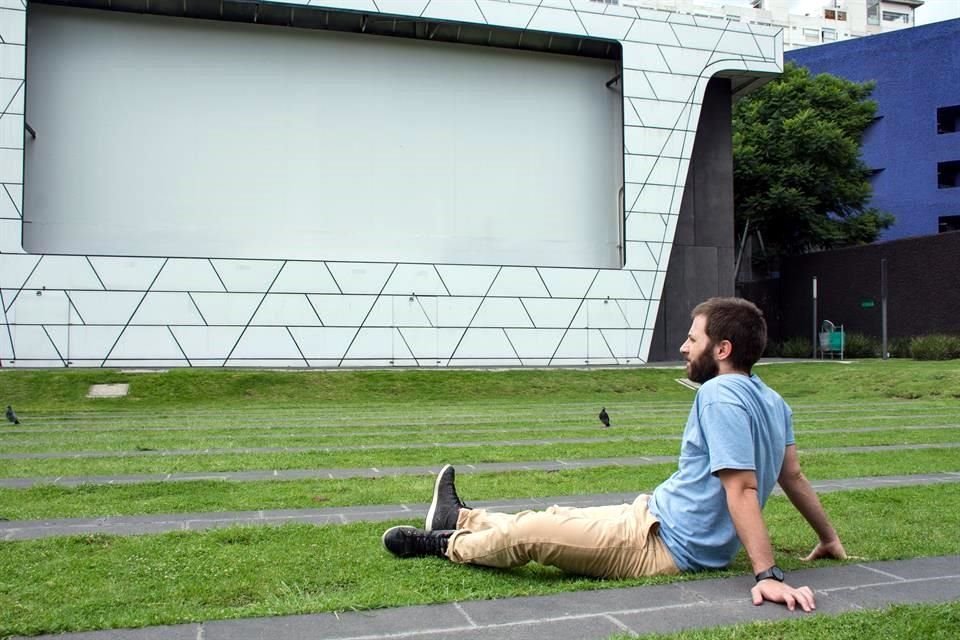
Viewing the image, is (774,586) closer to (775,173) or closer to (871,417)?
(871,417)

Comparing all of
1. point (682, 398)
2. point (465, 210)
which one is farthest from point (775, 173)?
point (682, 398)

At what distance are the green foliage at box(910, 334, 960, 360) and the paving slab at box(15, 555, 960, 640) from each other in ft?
81.1

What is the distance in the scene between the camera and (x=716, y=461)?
3.55 m

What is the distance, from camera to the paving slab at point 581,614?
10.5 feet

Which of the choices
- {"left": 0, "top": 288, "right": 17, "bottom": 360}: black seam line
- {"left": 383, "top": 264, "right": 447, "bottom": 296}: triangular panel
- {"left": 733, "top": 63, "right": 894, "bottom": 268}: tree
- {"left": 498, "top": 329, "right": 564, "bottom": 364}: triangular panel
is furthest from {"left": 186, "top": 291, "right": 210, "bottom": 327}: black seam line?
{"left": 733, "top": 63, "right": 894, "bottom": 268}: tree

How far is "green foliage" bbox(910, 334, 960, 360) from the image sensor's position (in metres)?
25.8

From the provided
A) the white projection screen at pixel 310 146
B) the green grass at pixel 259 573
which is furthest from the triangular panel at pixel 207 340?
the green grass at pixel 259 573

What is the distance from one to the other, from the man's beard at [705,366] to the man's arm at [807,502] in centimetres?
54

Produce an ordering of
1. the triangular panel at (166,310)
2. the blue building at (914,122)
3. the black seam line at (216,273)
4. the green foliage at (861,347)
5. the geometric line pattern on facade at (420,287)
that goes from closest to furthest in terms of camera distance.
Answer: the geometric line pattern on facade at (420,287) < the triangular panel at (166,310) < the black seam line at (216,273) < the green foliage at (861,347) < the blue building at (914,122)

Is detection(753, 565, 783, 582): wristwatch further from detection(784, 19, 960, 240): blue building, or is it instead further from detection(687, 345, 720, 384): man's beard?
detection(784, 19, 960, 240): blue building

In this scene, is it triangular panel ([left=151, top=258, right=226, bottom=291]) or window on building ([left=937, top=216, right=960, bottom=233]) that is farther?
window on building ([left=937, top=216, right=960, bottom=233])

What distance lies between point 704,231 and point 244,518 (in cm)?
2772

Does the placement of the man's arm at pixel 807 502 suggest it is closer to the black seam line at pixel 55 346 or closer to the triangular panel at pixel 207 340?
the triangular panel at pixel 207 340

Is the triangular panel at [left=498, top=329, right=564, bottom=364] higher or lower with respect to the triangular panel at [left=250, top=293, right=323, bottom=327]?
lower
